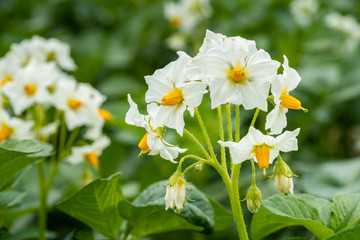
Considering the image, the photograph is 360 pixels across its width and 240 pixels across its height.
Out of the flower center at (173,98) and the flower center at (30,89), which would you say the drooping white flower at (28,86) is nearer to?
the flower center at (30,89)

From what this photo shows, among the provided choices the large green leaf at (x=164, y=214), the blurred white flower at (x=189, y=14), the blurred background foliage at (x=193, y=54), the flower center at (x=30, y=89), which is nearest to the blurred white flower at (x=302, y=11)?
the blurred background foliage at (x=193, y=54)

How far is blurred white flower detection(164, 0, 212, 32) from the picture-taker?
288 centimetres

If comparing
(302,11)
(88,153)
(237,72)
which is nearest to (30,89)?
(88,153)

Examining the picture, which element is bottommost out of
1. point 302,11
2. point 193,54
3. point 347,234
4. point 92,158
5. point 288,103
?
point 347,234

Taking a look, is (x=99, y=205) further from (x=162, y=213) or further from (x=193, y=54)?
(x=193, y=54)

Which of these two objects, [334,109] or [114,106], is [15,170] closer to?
[114,106]

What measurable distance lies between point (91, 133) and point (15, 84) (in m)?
0.33

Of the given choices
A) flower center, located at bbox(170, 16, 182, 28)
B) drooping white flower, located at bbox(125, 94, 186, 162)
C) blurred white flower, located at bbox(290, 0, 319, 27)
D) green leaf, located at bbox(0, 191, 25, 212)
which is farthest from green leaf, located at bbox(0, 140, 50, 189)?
blurred white flower, located at bbox(290, 0, 319, 27)

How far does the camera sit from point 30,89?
5.27 feet

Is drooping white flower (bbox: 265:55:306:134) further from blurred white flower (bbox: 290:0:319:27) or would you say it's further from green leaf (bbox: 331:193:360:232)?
blurred white flower (bbox: 290:0:319:27)

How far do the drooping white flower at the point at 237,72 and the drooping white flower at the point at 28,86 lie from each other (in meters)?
0.90

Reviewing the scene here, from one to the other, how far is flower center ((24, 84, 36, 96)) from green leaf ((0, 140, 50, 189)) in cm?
51

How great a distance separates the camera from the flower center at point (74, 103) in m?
1.69

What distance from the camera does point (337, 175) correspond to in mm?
1724
